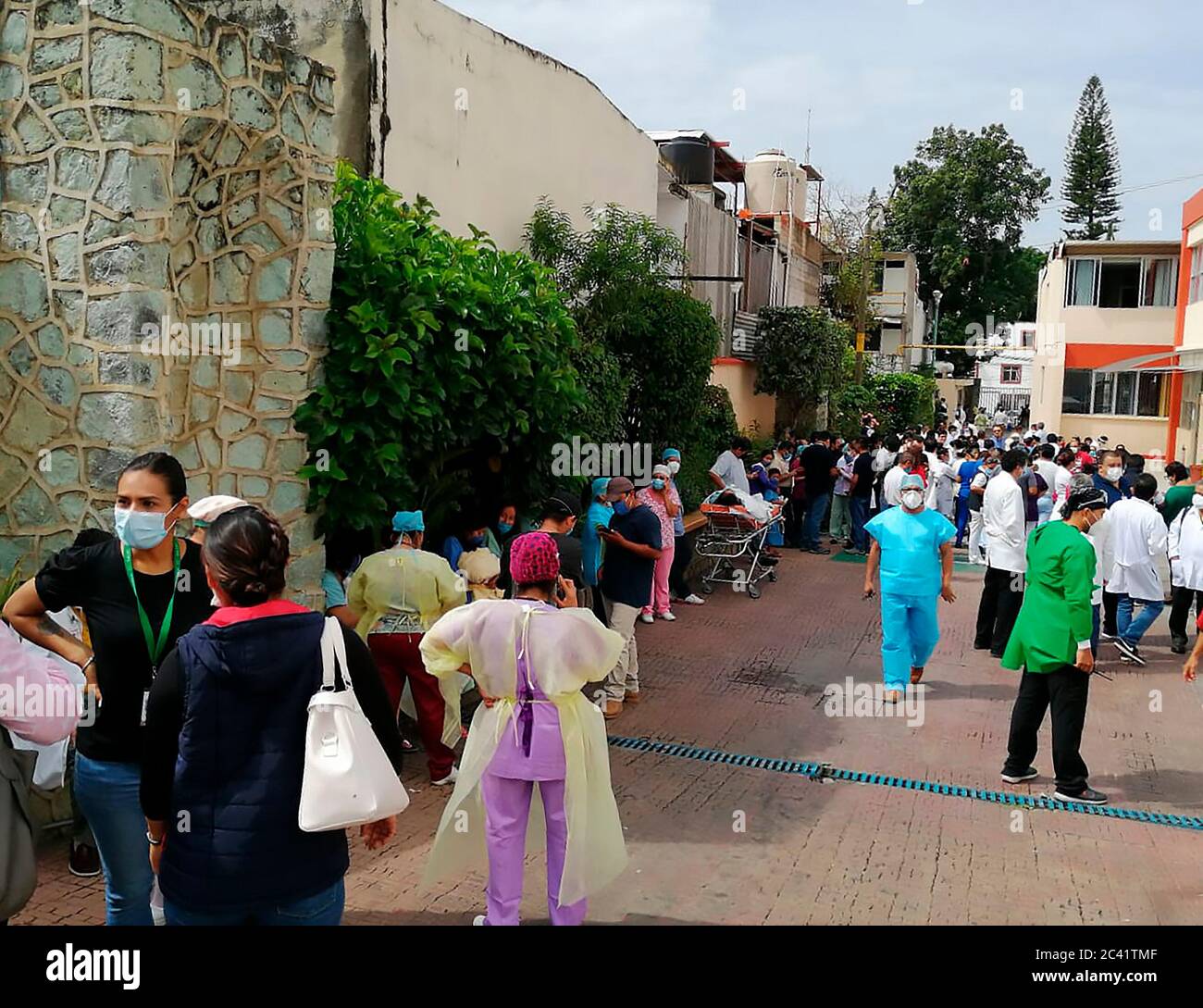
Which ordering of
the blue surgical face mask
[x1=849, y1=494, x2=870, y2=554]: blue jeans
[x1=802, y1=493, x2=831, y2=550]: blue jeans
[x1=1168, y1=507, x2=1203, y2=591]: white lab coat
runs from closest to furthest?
the blue surgical face mask, [x1=1168, y1=507, x2=1203, y2=591]: white lab coat, [x1=802, y1=493, x2=831, y2=550]: blue jeans, [x1=849, y1=494, x2=870, y2=554]: blue jeans

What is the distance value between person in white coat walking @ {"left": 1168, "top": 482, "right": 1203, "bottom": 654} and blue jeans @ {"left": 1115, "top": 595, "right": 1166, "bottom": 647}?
0.21 metres

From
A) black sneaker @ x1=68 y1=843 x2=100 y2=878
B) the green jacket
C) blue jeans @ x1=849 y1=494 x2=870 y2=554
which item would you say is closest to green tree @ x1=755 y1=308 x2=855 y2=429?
blue jeans @ x1=849 y1=494 x2=870 y2=554

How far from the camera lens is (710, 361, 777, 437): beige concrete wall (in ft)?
66.2

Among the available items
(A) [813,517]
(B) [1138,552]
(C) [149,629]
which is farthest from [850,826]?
(A) [813,517]

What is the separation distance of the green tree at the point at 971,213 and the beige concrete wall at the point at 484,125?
35608 millimetres

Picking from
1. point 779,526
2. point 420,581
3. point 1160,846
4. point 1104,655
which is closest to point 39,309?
point 420,581

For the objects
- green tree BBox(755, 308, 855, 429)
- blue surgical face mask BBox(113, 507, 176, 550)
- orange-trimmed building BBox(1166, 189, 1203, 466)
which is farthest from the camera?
orange-trimmed building BBox(1166, 189, 1203, 466)

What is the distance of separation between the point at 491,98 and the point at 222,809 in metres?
10.2

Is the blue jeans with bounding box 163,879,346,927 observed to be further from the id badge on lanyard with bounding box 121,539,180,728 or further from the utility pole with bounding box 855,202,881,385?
the utility pole with bounding box 855,202,881,385

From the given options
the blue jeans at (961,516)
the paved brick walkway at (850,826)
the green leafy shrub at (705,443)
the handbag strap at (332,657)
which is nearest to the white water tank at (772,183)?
the green leafy shrub at (705,443)

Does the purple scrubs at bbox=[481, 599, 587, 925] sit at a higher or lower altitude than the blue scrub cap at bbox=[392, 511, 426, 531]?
lower

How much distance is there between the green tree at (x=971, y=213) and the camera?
4806cm

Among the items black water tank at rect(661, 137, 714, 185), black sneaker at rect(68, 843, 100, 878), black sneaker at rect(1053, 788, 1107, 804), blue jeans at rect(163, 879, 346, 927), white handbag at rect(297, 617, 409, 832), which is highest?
black water tank at rect(661, 137, 714, 185)

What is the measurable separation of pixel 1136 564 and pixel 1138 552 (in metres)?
0.11
